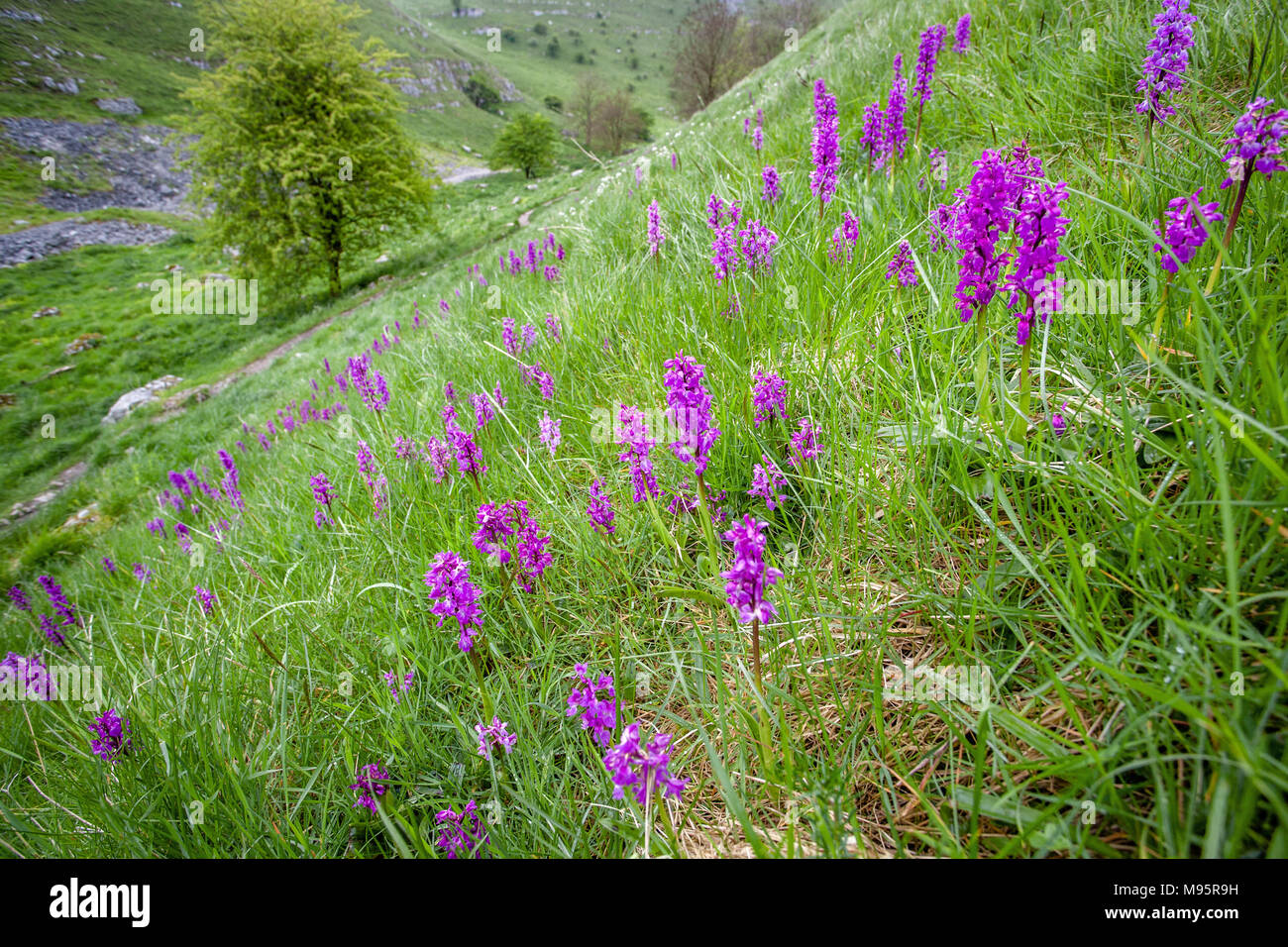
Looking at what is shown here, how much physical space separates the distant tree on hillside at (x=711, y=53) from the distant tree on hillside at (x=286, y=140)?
3516cm

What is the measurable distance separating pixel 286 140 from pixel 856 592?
30689 millimetres

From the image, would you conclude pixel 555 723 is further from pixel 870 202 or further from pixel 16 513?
pixel 16 513

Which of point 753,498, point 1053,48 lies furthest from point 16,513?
point 1053,48

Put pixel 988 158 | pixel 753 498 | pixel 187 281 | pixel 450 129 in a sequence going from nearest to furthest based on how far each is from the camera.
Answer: pixel 988 158 < pixel 753 498 < pixel 187 281 < pixel 450 129

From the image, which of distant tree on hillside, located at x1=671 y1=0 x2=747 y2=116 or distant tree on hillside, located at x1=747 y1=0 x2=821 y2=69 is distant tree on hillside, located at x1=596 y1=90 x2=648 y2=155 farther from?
distant tree on hillside, located at x1=747 y1=0 x2=821 y2=69

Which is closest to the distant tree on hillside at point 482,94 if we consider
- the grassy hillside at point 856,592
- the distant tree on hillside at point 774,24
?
the distant tree on hillside at point 774,24

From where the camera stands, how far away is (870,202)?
11.3 feet

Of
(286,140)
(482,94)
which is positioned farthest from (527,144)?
(482,94)

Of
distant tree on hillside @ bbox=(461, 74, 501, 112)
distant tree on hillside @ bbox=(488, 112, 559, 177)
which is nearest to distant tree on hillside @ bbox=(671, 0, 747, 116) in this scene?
distant tree on hillside @ bbox=(488, 112, 559, 177)

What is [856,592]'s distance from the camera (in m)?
1.80

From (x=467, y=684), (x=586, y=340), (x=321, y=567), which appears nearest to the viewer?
(x=467, y=684)

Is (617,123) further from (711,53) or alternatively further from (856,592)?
(856,592)

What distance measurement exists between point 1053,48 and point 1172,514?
160 inches
